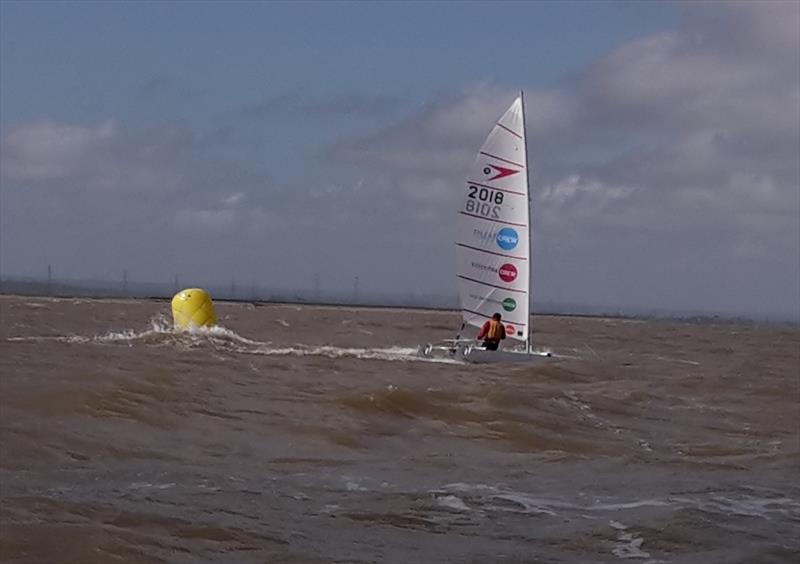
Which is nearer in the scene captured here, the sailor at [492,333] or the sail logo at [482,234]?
the sailor at [492,333]

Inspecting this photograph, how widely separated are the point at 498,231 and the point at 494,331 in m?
2.19

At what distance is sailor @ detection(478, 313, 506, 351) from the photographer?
26.3 metres

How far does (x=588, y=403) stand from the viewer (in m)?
21.0

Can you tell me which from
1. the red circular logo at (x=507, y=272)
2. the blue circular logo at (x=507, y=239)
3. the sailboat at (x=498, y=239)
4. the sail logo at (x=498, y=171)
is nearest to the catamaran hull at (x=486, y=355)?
the sailboat at (x=498, y=239)

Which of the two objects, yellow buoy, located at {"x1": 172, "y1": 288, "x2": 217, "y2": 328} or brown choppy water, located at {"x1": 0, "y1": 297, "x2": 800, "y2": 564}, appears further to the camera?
yellow buoy, located at {"x1": 172, "y1": 288, "x2": 217, "y2": 328}

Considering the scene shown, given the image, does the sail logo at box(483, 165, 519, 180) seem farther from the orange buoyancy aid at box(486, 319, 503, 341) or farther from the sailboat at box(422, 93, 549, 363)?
the orange buoyancy aid at box(486, 319, 503, 341)

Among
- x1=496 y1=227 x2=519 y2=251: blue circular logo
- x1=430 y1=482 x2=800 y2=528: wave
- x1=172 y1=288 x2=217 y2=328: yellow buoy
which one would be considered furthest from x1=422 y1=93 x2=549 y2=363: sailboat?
x1=430 y1=482 x2=800 y2=528: wave

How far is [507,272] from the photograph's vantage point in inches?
1067

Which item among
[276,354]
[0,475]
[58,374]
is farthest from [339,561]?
[276,354]

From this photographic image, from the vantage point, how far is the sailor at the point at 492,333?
86.2 feet

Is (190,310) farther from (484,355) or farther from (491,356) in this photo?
(491,356)

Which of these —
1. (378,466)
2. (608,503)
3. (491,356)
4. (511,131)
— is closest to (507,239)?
(511,131)

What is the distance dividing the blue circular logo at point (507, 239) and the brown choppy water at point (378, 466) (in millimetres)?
3016

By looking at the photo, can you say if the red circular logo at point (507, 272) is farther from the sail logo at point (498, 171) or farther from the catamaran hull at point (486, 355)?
the sail logo at point (498, 171)
